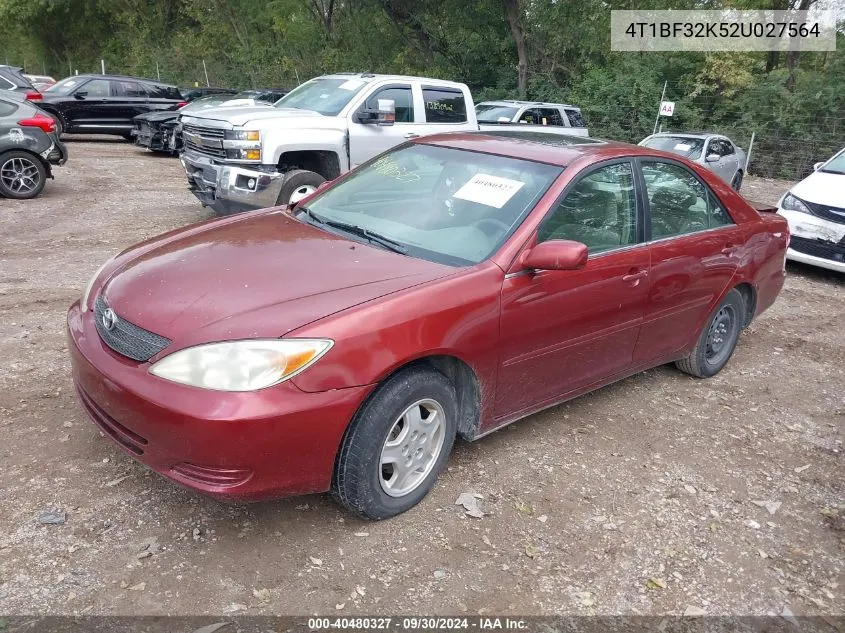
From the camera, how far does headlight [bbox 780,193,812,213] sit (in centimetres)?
852

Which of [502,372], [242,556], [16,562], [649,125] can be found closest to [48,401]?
[16,562]

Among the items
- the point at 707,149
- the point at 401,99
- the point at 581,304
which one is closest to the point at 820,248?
the point at 401,99

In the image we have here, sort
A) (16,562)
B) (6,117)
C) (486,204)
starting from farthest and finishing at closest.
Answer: (6,117), (486,204), (16,562)

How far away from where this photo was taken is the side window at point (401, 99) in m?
9.05

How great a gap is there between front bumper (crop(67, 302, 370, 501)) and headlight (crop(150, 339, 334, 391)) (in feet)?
0.12

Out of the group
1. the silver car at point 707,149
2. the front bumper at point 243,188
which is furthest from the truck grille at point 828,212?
the front bumper at point 243,188

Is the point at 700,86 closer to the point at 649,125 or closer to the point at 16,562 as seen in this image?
the point at 649,125

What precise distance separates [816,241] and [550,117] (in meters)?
6.93

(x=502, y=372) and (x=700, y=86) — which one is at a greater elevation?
(x=700, y=86)

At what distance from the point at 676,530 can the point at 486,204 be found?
1869 millimetres

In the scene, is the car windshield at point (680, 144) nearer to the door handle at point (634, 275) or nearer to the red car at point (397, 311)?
the red car at point (397, 311)

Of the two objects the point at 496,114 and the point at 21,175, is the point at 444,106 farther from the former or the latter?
the point at 21,175

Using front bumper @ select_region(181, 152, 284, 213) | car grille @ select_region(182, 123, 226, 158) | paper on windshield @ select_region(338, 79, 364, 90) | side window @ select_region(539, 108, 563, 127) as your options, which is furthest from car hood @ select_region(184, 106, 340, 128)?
side window @ select_region(539, 108, 563, 127)

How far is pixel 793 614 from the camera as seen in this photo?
288 cm
